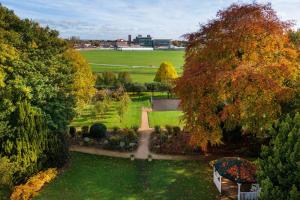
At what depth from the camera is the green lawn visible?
18438 millimetres

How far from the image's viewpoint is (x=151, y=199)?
1795 cm

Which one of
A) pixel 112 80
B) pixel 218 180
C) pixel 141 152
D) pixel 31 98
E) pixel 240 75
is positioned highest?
pixel 240 75

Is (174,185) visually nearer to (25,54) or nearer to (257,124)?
(257,124)

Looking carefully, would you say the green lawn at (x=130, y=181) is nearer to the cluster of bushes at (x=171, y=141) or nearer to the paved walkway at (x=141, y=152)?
the paved walkway at (x=141, y=152)

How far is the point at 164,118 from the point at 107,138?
9266mm

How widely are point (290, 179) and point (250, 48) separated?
1060 cm

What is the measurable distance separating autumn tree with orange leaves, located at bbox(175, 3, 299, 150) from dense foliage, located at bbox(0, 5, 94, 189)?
8.38 metres

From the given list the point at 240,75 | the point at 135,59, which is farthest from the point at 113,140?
the point at 135,59

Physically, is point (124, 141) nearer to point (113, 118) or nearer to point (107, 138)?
point (107, 138)

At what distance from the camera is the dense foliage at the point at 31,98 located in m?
19.6

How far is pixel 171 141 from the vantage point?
26609 mm

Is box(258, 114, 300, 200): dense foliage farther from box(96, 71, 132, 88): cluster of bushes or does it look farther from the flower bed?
box(96, 71, 132, 88): cluster of bushes

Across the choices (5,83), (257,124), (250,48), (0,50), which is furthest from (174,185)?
(0,50)

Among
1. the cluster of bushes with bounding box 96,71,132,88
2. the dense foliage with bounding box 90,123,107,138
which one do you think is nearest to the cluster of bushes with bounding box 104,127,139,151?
the dense foliage with bounding box 90,123,107,138
